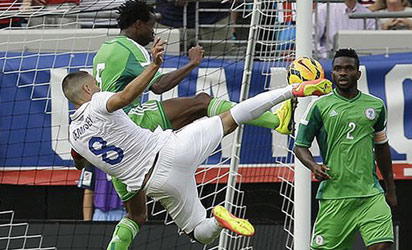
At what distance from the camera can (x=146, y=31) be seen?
9414mm

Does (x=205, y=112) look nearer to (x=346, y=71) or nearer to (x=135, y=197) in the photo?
(x=135, y=197)

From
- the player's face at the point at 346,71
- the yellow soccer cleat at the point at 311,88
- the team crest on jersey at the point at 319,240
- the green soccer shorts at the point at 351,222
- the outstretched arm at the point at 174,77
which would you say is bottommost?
the team crest on jersey at the point at 319,240

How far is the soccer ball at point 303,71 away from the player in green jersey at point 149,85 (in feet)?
1.33

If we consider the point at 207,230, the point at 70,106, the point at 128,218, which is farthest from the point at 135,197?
the point at 70,106

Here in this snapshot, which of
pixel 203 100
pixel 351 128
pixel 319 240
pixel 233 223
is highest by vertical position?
pixel 203 100

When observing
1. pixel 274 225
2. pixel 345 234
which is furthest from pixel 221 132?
pixel 274 225

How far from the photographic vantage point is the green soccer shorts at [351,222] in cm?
915

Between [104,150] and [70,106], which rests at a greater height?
[70,106]

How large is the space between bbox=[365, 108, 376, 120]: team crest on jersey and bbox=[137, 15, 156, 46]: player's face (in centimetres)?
178

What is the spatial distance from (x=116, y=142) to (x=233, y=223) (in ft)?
3.42

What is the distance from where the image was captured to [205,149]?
8.69 metres

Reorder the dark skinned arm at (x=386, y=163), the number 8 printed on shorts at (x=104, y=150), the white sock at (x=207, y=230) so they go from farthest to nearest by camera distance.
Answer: the dark skinned arm at (x=386, y=163)
the white sock at (x=207, y=230)
the number 8 printed on shorts at (x=104, y=150)

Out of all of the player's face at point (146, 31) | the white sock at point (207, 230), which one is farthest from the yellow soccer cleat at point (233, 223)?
the player's face at point (146, 31)

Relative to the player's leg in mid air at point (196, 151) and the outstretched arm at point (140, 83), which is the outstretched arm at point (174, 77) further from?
the outstretched arm at point (140, 83)
